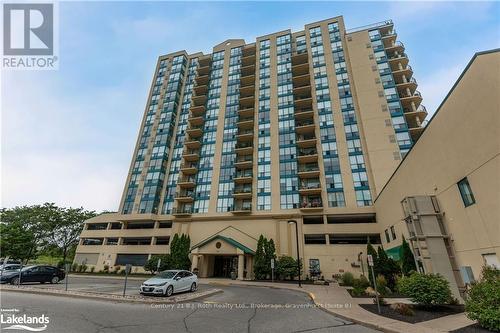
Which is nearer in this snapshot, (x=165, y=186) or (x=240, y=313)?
(x=240, y=313)

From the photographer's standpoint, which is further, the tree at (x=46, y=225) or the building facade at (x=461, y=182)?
the tree at (x=46, y=225)

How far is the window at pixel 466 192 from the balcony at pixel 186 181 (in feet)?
121

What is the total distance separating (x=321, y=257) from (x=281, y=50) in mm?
43003

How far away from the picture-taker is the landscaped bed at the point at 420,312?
32.4ft

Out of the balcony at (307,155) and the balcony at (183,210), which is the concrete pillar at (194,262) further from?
the balcony at (307,155)

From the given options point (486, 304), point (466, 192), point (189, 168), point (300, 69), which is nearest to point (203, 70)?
point (300, 69)

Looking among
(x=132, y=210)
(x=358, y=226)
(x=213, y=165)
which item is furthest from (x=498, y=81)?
(x=132, y=210)

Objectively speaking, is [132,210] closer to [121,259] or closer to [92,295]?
[121,259]

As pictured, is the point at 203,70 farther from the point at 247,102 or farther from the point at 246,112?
the point at 246,112

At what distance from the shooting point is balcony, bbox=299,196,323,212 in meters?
35.4

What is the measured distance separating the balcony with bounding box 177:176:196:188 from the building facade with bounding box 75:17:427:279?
0.20m

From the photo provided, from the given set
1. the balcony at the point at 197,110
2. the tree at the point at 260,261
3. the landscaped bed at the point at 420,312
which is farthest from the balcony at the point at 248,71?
the landscaped bed at the point at 420,312

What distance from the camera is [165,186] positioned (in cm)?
4531

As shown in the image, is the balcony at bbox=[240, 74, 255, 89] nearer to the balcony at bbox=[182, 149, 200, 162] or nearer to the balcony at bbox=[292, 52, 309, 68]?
the balcony at bbox=[292, 52, 309, 68]
